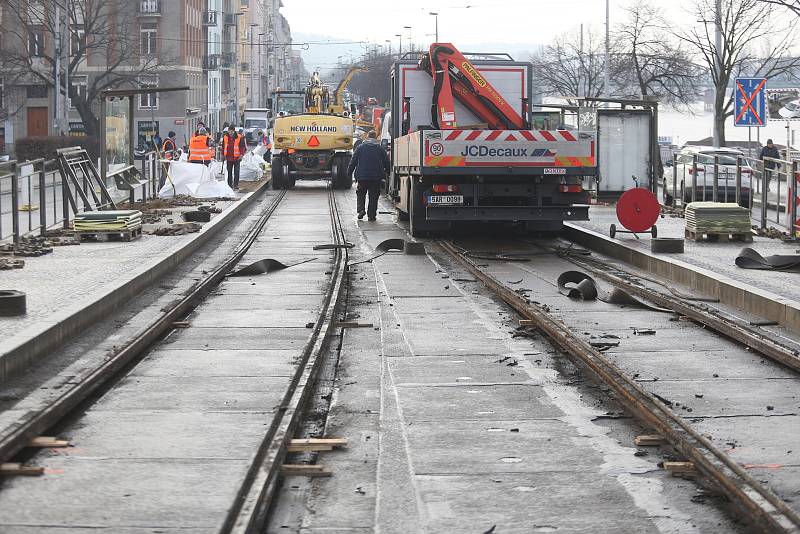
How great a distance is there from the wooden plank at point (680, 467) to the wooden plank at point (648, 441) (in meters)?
0.51

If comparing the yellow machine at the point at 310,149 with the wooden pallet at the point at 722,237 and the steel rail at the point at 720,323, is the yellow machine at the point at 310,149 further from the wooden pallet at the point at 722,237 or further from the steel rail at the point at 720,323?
the steel rail at the point at 720,323

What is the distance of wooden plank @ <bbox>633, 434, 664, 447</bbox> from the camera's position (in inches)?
283

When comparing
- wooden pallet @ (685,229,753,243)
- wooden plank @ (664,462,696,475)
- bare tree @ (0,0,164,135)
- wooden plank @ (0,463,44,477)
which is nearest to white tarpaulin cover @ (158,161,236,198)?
wooden pallet @ (685,229,753,243)

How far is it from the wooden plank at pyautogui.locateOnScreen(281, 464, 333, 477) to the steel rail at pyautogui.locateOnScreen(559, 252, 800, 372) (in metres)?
4.42

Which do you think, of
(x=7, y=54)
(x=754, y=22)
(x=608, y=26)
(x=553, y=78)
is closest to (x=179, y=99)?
(x=7, y=54)

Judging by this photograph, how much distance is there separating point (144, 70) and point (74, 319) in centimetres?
6727

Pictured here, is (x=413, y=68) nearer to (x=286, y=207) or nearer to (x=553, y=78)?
(x=286, y=207)

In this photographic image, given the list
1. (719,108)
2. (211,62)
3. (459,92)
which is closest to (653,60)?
(719,108)

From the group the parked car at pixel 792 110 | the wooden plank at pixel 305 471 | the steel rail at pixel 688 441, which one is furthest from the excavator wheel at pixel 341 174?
the wooden plank at pixel 305 471

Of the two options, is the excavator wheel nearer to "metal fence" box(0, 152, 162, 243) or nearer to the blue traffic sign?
"metal fence" box(0, 152, 162, 243)

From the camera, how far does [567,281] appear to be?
15.7 m

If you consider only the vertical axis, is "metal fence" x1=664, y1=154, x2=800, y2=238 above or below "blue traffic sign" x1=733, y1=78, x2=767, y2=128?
below

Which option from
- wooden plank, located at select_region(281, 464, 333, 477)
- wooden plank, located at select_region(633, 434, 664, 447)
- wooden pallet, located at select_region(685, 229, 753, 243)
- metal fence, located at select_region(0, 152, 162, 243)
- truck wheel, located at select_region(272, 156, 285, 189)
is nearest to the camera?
wooden plank, located at select_region(281, 464, 333, 477)

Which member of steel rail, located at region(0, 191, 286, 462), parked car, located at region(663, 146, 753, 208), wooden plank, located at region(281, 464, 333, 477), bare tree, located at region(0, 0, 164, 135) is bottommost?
wooden plank, located at region(281, 464, 333, 477)
